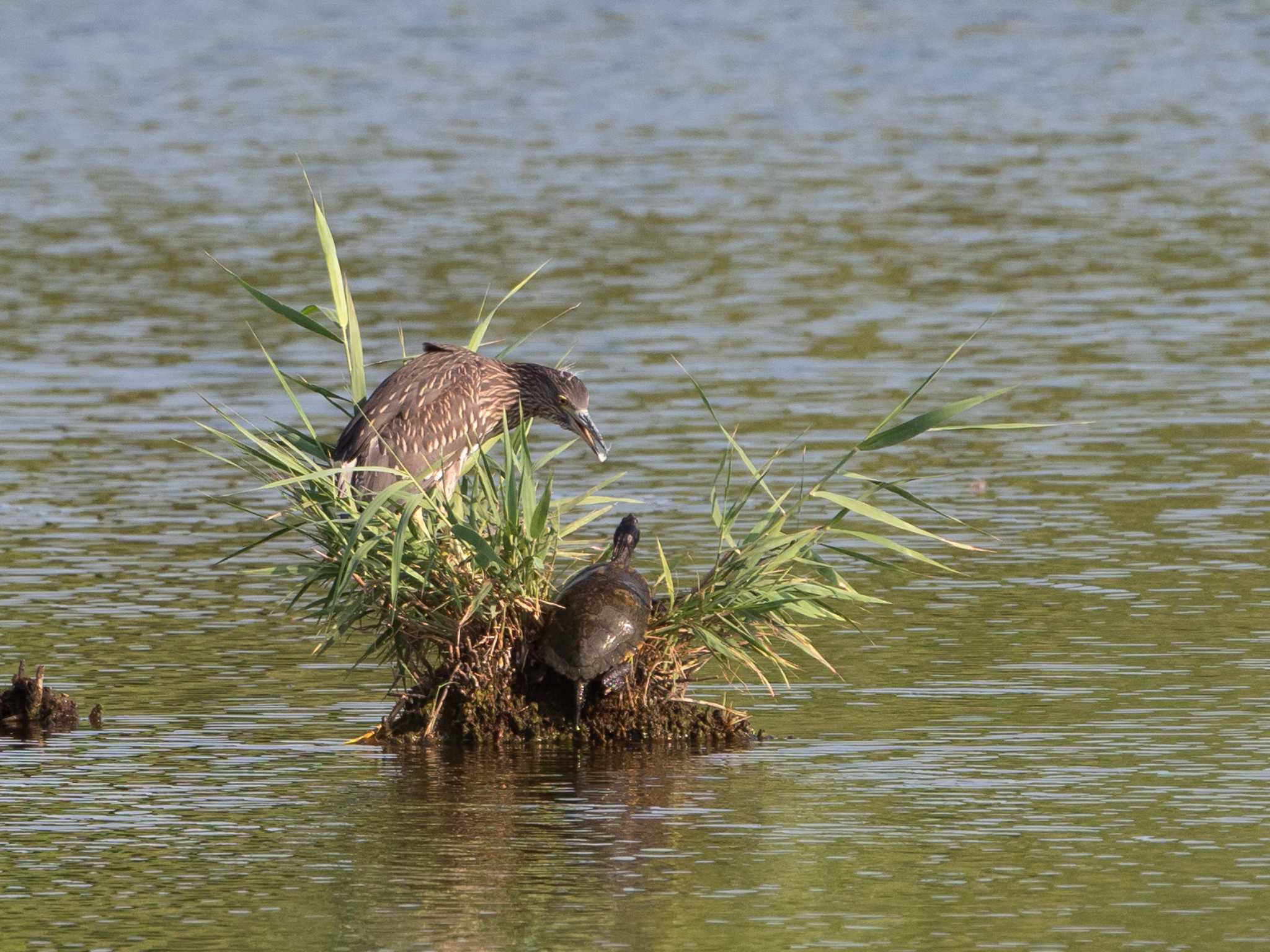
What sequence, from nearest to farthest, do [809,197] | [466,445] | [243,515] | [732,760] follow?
[732,760] < [466,445] < [243,515] < [809,197]

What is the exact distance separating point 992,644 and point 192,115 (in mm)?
26719

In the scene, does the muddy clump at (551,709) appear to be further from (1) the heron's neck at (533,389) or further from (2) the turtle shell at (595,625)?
(1) the heron's neck at (533,389)

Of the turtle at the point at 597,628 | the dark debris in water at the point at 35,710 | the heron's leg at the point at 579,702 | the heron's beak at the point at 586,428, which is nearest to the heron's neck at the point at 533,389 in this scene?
the heron's beak at the point at 586,428

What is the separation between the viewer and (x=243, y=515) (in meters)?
14.9

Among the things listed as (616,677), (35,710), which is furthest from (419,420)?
(35,710)

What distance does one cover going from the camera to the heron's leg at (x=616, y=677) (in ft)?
31.8

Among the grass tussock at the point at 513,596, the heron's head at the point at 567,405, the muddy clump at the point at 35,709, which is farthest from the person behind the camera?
the heron's head at the point at 567,405

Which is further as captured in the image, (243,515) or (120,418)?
(120,418)

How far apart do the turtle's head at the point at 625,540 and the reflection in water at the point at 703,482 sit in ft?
2.51

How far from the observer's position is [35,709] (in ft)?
33.5

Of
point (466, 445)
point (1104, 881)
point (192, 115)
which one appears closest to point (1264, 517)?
point (466, 445)

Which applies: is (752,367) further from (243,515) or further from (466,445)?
(466,445)

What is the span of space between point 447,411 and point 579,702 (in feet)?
4.86

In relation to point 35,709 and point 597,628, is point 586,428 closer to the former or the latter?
point 597,628
